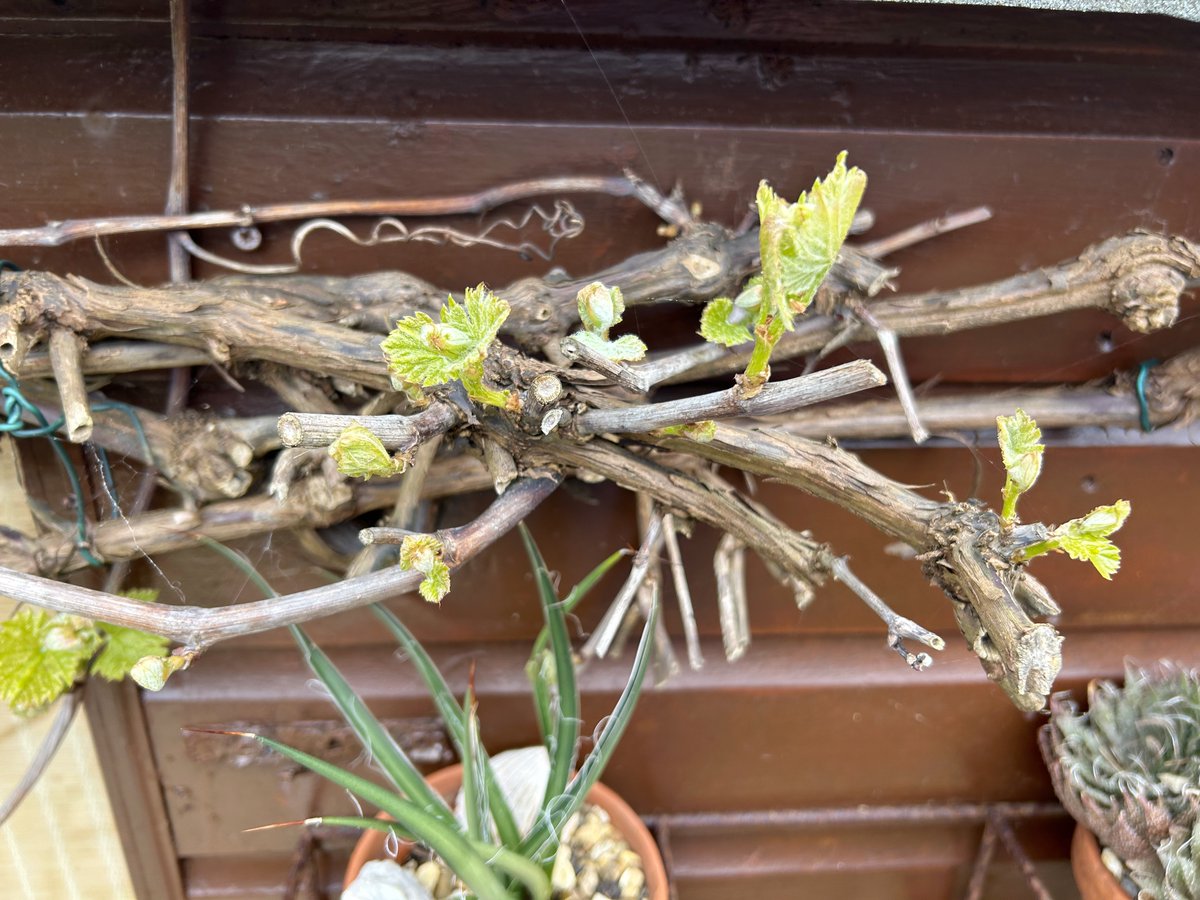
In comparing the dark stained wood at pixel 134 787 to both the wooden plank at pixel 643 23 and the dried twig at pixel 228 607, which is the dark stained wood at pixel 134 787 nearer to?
the dried twig at pixel 228 607

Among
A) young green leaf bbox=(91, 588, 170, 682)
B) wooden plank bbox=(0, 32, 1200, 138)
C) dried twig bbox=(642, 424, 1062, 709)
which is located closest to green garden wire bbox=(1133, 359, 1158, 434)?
wooden plank bbox=(0, 32, 1200, 138)

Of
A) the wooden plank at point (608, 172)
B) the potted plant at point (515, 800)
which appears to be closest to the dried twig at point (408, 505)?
the potted plant at point (515, 800)

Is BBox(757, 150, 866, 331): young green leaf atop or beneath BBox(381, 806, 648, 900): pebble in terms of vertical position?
atop

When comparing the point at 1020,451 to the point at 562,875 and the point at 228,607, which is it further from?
the point at 562,875

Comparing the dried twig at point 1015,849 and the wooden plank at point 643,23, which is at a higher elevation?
the wooden plank at point 643,23

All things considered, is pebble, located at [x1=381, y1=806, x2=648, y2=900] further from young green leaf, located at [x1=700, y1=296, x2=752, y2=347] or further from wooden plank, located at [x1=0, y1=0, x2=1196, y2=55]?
wooden plank, located at [x1=0, y1=0, x2=1196, y2=55]

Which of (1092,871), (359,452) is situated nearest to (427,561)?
(359,452)

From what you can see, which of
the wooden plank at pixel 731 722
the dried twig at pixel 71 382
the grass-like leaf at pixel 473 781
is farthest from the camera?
the wooden plank at pixel 731 722
